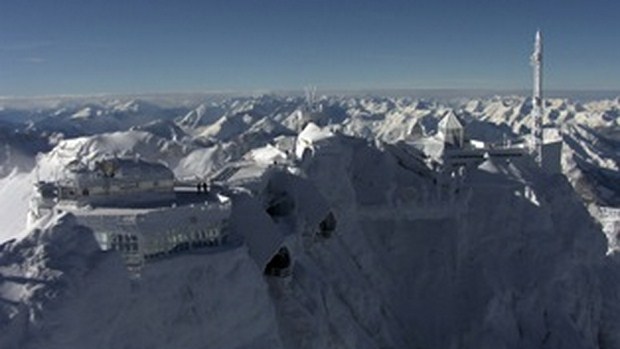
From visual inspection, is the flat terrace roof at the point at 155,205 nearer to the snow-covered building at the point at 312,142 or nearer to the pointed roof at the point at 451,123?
the snow-covered building at the point at 312,142

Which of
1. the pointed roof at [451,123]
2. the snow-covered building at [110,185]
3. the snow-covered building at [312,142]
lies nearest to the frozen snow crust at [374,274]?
the snow-covered building at [312,142]

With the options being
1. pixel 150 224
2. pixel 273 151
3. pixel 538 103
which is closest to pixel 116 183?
pixel 150 224

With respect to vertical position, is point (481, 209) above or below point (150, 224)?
below

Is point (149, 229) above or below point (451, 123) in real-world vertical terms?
below

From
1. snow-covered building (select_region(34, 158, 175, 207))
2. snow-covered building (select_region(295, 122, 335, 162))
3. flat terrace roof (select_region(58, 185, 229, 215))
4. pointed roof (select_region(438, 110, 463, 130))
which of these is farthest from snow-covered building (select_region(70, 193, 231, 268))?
pointed roof (select_region(438, 110, 463, 130))

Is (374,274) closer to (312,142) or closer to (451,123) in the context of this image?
(312,142)

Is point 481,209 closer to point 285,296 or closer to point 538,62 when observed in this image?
point 285,296

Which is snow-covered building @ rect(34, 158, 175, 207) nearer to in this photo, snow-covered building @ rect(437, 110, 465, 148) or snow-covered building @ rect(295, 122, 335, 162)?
snow-covered building @ rect(295, 122, 335, 162)

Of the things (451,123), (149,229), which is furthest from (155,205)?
(451,123)
